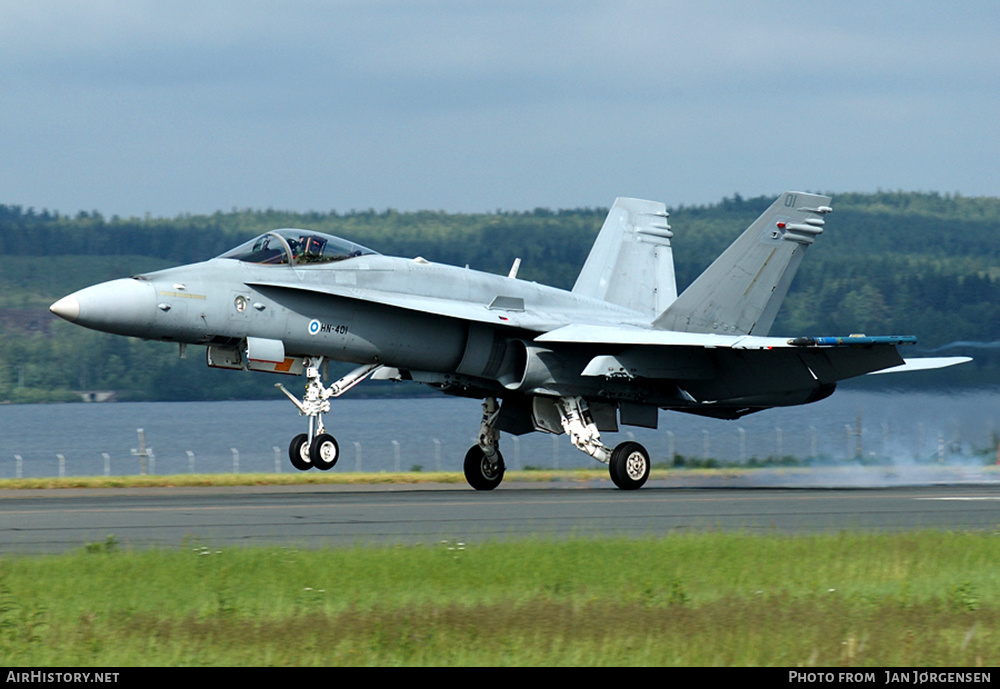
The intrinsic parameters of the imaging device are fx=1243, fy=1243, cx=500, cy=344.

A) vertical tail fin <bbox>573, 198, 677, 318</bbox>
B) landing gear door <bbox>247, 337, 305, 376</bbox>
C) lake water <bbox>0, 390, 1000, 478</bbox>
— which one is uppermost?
vertical tail fin <bbox>573, 198, 677, 318</bbox>

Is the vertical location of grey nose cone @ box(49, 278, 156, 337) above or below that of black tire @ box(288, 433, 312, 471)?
above

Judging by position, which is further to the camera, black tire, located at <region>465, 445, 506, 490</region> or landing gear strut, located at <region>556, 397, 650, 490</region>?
black tire, located at <region>465, 445, 506, 490</region>

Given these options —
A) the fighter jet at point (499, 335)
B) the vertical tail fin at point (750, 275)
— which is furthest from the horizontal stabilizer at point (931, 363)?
the vertical tail fin at point (750, 275)

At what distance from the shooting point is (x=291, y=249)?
16.9 m

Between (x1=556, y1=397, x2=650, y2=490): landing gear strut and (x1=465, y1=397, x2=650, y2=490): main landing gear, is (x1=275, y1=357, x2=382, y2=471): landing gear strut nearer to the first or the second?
(x1=465, y1=397, x2=650, y2=490): main landing gear

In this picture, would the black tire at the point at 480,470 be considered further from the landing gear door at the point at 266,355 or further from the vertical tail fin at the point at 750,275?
the vertical tail fin at the point at 750,275

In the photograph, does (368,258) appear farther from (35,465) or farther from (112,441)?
(112,441)

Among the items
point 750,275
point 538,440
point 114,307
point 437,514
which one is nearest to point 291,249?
point 114,307

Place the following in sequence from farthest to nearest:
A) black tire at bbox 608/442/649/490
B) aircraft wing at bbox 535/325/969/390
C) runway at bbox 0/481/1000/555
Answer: black tire at bbox 608/442/649/490
aircraft wing at bbox 535/325/969/390
runway at bbox 0/481/1000/555

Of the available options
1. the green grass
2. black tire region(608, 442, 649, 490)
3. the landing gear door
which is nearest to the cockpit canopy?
the landing gear door

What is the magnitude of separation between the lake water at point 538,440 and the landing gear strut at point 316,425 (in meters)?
11.1

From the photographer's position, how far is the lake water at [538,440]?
23.2m

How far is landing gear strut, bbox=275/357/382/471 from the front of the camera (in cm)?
1578

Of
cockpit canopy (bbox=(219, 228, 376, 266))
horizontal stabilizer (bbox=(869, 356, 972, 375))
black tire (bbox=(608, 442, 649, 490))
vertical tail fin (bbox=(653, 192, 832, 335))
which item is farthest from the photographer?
horizontal stabilizer (bbox=(869, 356, 972, 375))
